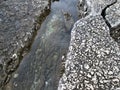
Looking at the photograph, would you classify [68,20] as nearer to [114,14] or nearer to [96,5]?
[96,5]

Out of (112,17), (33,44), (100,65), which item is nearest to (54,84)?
(100,65)

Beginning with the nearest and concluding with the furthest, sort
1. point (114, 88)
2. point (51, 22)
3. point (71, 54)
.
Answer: point (114, 88)
point (71, 54)
point (51, 22)

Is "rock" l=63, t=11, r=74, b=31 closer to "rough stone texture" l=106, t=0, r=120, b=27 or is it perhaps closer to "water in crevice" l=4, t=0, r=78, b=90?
"water in crevice" l=4, t=0, r=78, b=90

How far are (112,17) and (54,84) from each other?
91.3 inches

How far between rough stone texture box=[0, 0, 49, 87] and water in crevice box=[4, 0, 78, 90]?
0.69ft

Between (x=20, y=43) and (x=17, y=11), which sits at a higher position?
(x=17, y=11)

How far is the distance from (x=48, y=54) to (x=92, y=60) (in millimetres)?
1331

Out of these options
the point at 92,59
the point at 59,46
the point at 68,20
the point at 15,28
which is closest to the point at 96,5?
the point at 68,20

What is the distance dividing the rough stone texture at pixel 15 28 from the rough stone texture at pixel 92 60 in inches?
53.6

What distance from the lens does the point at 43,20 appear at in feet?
→ 22.8

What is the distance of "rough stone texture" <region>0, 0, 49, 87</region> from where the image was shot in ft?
18.1

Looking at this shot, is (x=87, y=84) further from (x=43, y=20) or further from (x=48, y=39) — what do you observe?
(x=43, y=20)

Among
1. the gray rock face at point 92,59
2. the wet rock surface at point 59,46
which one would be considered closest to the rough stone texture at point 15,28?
the wet rock surface at point 59,46

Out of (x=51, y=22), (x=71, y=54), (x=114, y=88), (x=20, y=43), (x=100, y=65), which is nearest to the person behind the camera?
(x=114, y=88)
